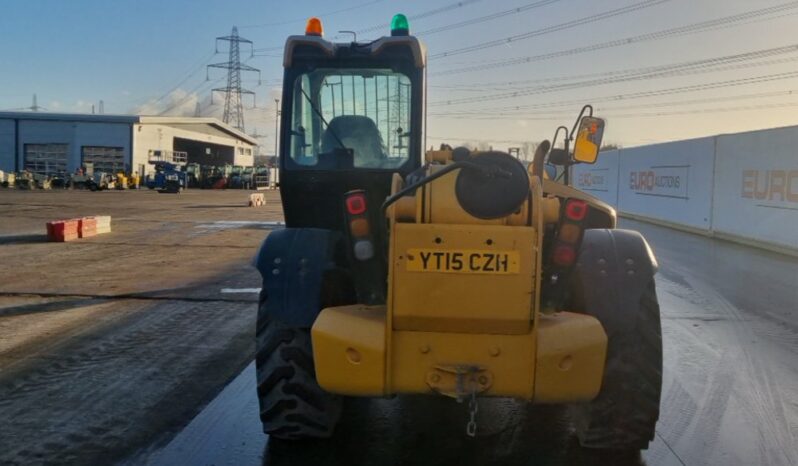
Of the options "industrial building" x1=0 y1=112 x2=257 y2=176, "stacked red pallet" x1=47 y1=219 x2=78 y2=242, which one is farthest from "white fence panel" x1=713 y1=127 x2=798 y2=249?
"industrial building" x1=0 y1=112 x2=257 y2=176

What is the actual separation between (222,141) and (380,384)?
7824cm

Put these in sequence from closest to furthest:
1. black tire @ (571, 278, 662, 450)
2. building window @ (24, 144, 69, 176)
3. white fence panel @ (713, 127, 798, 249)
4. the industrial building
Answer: black tire @ (571, 278, 662, 450), white fence panel @ (713, 127, 798, 249), the industrial building, building window @ (24, 144, 69, 176)

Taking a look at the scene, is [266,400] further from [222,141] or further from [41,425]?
[222,141]

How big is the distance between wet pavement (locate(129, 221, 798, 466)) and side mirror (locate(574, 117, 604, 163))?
1919 mm

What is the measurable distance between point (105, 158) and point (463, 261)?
62.9 m

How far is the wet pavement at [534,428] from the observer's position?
4363 mm

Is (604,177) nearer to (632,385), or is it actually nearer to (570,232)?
(632,385)

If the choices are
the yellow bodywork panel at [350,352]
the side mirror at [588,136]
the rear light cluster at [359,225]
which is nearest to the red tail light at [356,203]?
the rear light cluster at [359,225]

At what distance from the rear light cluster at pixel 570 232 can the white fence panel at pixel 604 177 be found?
87.8 ft

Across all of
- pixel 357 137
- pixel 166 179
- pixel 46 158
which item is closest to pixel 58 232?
pixel 357 137

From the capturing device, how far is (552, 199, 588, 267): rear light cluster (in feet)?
11.9

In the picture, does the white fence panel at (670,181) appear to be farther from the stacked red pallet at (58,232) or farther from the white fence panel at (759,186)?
the stacked red pallet at (58,232)

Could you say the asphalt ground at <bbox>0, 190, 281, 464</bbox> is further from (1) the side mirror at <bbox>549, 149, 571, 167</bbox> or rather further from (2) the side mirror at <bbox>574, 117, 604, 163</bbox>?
(2) the side mirror at <bbox>574, 117, 604, 163</bbox>

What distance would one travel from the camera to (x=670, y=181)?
77.9ft
